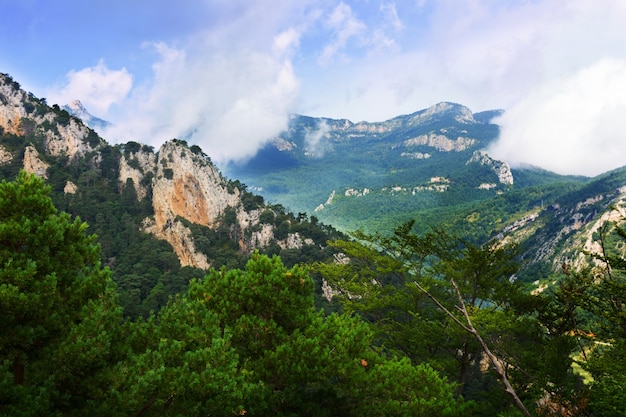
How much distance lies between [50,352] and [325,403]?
22.1 feet

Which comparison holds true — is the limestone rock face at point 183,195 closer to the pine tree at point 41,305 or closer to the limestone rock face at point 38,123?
the limestone rock face at point 38,123

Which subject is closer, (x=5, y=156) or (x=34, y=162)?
(x=5, y=156)

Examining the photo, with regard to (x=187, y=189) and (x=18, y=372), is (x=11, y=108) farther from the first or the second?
(x=18, y=372)

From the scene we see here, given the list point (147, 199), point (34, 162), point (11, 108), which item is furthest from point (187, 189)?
point (11, 108)

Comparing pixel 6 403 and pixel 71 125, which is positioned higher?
pixel 71 125

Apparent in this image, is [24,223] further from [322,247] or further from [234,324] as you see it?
[322,247]

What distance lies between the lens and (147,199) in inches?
3059

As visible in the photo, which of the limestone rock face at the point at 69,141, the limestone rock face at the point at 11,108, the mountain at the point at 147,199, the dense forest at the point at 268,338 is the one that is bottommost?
the dense forest at the point at 268,338

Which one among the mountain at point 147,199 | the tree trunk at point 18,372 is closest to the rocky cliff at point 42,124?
the mountain at point 147,199

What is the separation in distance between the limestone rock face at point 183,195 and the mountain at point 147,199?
0.20 meters

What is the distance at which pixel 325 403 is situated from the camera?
34.0 feet

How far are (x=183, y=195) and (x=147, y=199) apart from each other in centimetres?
785

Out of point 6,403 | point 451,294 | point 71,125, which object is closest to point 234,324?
point 6,403

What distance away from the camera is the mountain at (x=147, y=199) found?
65.9m
